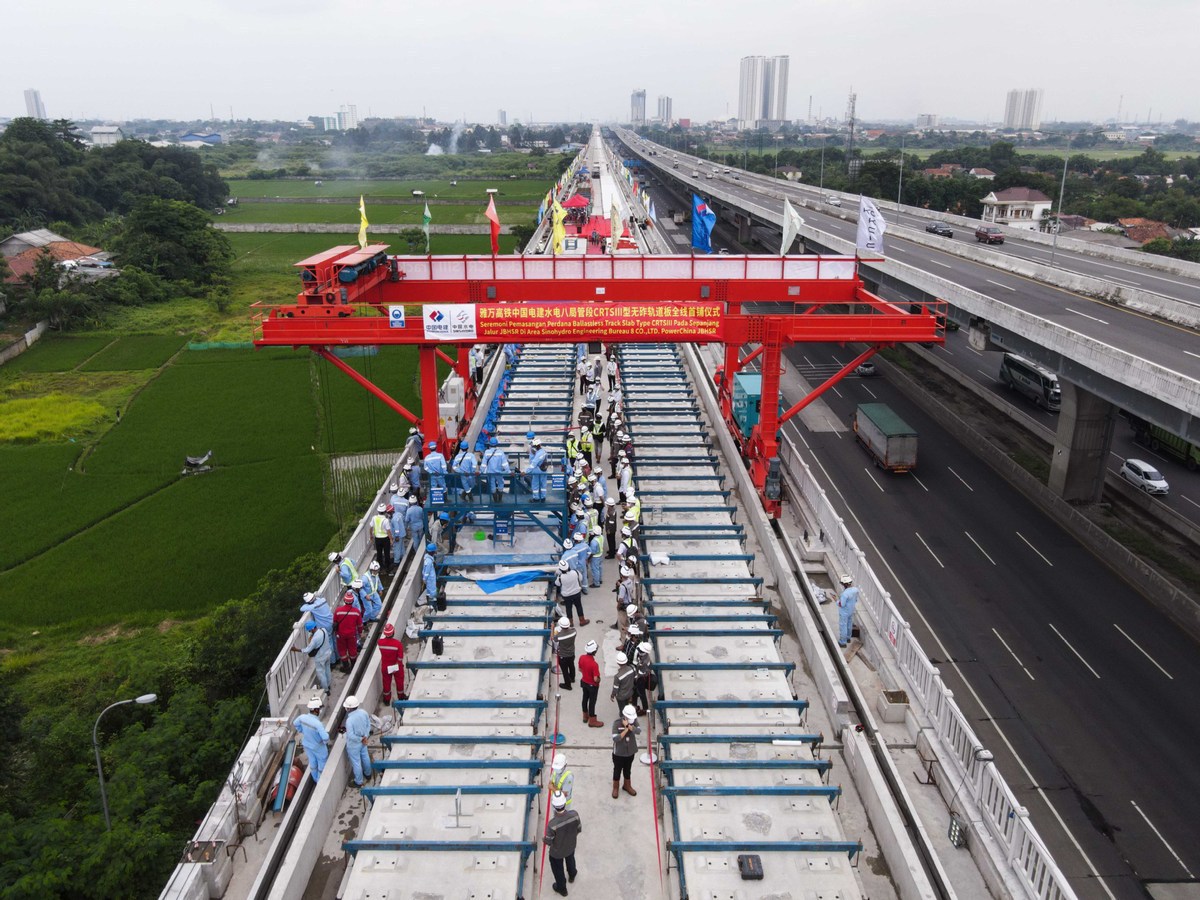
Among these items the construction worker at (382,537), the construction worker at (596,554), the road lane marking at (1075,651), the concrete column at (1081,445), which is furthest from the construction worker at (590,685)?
the concrete column at (1081,445)

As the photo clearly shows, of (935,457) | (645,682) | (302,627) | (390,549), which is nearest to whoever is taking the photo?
(645,682)

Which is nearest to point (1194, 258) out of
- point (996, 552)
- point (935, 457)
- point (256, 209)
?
point (935, 457)

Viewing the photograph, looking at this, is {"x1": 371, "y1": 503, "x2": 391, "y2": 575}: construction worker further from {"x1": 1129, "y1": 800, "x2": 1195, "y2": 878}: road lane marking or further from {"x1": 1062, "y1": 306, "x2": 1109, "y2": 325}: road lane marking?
{"x1": 1062, "y1": 306, "x2": 1109, "y2": 325}: road lane marking

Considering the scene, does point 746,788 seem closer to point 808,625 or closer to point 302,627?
point 808,625

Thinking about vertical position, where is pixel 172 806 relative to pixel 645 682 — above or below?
below

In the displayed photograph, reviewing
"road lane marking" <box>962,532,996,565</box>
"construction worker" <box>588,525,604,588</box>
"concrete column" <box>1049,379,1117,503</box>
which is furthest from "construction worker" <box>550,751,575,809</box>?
"concrete column" <box>1049,379,1117,503</box>

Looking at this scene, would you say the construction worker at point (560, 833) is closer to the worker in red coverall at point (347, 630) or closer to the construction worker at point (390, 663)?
the construction worker at point (390, 663)

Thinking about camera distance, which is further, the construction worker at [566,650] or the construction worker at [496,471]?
the construction worker at [496,471]
